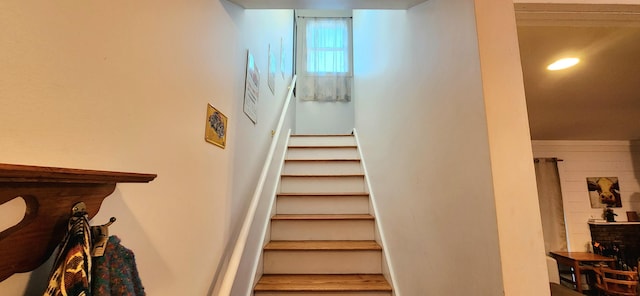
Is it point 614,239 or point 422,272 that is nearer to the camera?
point 422,272

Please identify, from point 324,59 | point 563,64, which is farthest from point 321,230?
point 324,59

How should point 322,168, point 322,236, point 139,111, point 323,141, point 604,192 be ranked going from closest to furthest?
point 139,111 < point 322,236 < point 322,168 < point 323,141 < point 604,192

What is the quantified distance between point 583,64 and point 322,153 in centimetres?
251

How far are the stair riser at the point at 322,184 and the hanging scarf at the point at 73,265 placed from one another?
7.38 ft

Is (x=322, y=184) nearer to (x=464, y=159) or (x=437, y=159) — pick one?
(x=437, y=159)

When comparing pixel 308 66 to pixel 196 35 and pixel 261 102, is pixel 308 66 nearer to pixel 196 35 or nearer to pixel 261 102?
pixel 261 102

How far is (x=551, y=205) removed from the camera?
4434mm

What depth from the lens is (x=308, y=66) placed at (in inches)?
192

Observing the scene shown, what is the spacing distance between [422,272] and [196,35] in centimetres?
148

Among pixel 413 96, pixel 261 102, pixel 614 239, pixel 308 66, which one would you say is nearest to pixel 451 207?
pixel 413 96

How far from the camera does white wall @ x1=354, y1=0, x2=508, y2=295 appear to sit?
2.73 ft

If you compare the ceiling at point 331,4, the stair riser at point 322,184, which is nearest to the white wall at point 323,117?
the stair riser at point 322,184

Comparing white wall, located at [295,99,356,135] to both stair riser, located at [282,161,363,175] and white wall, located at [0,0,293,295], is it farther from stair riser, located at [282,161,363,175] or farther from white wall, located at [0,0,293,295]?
white wall, located at [0,0,293,295]

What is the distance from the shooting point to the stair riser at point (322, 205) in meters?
2.42
